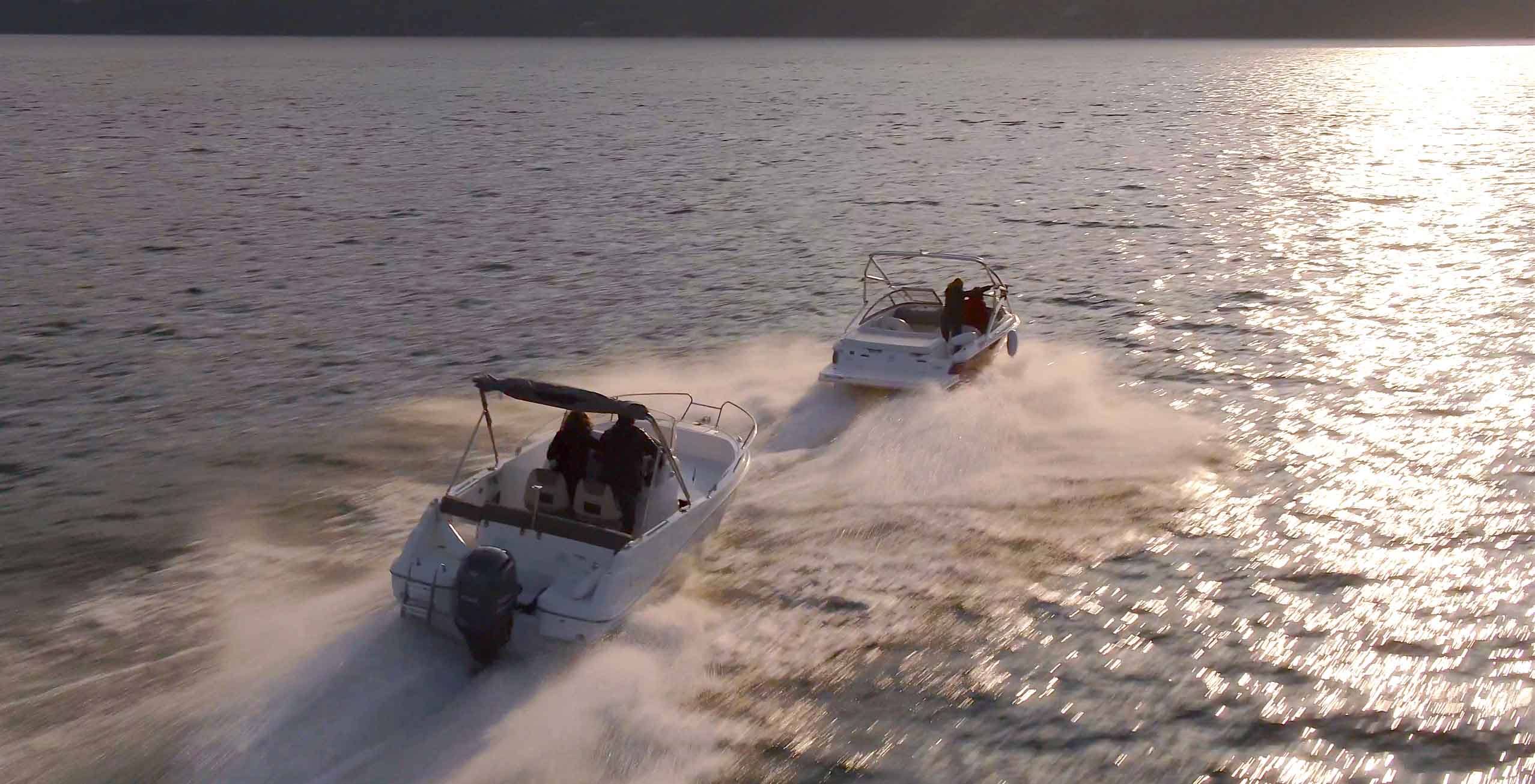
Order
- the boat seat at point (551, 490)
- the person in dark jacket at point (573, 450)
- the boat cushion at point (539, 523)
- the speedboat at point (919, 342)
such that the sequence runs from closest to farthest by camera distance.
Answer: the boat cushion at point (539, 523)
the boat seat at point (551, 490)
the person in dark jacket at point (573, 450)
the speedboat at point (919, 342)

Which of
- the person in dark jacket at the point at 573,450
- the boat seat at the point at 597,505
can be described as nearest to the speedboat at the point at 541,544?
the boat seat at the point at 597,505

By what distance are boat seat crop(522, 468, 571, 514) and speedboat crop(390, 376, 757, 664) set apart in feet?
0.04

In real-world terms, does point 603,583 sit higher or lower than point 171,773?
higher

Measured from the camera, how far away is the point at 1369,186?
156 feet

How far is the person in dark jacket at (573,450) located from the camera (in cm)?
1315

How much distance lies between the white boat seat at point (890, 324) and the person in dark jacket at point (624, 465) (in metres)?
10.1

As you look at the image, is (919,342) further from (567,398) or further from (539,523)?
(539,523)

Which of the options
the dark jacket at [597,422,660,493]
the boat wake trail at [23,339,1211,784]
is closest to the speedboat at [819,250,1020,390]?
the boat wake trail at [23,339,1211,784]

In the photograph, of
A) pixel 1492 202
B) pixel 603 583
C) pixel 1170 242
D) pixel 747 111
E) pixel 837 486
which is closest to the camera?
pixel 603 583

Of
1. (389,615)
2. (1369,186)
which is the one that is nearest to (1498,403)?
(389,615)

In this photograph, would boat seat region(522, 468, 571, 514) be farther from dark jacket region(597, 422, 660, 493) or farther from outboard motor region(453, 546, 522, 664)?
outboard motor region(453, 546, 522, 664)

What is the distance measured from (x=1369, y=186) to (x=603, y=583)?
44.0m

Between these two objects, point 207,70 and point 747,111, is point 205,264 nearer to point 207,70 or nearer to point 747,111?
point 747,111

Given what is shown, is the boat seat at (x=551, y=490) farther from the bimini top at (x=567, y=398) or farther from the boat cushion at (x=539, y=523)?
the bimini top at (x=567, y=398)
